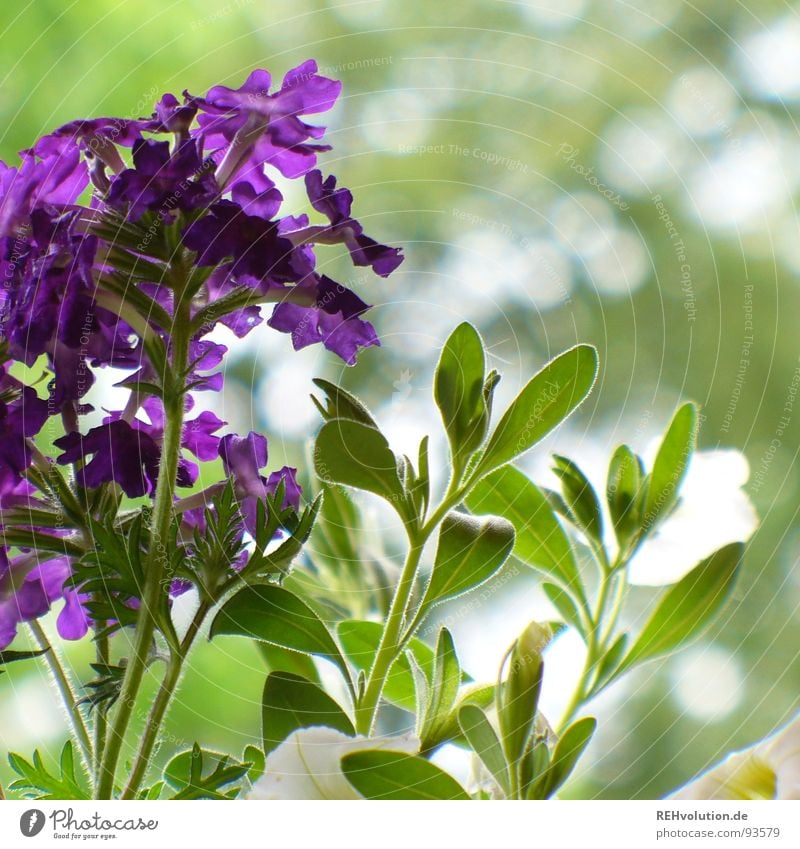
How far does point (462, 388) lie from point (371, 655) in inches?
5.0

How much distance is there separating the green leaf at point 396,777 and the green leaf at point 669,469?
0.44ft

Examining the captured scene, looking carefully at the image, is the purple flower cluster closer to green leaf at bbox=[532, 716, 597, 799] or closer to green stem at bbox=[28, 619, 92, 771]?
green stem at bbox=[28, 619, 92, 771]

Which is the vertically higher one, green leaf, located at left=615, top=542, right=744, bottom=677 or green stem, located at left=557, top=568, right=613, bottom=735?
green leaf, located at left=615, top=542, right=744, bottom=677

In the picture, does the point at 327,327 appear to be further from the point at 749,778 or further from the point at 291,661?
the point at 749,778

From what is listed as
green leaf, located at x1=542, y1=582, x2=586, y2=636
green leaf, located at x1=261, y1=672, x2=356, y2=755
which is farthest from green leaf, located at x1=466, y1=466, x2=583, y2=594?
green leaf, located at x1=261, y1=672, x2=356, y2=755

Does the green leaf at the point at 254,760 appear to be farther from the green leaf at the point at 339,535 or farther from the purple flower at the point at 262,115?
the purple flower at the point at 262,115

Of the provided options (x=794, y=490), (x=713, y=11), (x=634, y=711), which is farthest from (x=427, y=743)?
(x=713, y=11)

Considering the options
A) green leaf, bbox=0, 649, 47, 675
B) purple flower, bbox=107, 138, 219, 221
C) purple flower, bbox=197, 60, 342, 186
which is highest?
purple flower, bbox=197, 60, 342, 186

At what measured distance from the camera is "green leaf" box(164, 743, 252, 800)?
319 millimetres

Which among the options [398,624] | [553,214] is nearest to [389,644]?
[398,624]

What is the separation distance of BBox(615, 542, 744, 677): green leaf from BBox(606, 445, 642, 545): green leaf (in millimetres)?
31

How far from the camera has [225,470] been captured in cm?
34

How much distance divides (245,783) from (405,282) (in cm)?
25

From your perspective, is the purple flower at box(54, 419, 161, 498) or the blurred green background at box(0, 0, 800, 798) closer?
the purple flower at box(54, 419, 161, 498)
